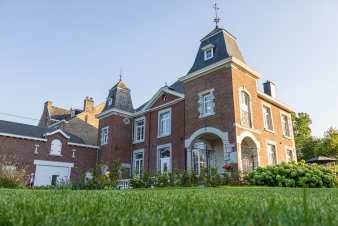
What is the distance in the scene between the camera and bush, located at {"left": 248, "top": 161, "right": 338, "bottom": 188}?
1248 centimetres

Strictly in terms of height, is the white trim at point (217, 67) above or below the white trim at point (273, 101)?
above

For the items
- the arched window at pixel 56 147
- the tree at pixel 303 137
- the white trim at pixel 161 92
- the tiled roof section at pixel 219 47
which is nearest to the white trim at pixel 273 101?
the tiled roof section at pixel 219 47

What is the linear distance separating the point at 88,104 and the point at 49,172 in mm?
11973

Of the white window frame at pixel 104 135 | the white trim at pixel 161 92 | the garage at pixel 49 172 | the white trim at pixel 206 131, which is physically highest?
the white trim at pixel 161 92

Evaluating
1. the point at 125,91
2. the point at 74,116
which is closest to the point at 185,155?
the point at 125,91

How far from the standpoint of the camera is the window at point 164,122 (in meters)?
20.3

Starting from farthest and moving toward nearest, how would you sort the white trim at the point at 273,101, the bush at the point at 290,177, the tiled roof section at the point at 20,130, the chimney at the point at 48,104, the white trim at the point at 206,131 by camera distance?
1. the chimney at the point at 48,104
2. the tiled roof section at the point at 20,130
3. the white trim at the point at 273,101
4. the white trim at the point at 206,131
5. the bush at the point at 290,177

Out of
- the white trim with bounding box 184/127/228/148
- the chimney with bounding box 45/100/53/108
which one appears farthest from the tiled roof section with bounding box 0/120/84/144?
the white trim with bounding box 184/127/228/148

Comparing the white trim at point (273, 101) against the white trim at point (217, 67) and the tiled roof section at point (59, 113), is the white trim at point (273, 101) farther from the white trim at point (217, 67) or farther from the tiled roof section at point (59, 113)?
the tiled roof section at point (59, 113)

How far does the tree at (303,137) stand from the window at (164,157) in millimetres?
21018

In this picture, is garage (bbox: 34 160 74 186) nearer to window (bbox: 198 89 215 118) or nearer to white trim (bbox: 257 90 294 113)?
window (bbox: 198 89 215 118)

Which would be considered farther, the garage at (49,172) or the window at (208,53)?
the garage at (49,172)

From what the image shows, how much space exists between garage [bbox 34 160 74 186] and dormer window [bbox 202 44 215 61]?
13.9m

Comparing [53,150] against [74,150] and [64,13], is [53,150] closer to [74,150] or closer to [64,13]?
[74,150]
